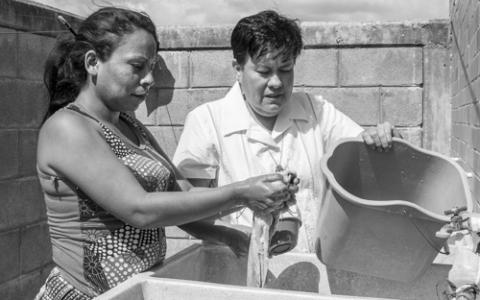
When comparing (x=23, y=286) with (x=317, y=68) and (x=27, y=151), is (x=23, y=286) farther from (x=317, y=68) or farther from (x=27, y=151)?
(x=317, y=68)

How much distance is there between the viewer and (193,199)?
1396 mm

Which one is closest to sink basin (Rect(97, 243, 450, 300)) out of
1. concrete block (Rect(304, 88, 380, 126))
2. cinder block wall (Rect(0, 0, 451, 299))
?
cinder block wall (Rect(0, 0, 451, 299))

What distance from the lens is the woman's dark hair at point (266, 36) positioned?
2109mm

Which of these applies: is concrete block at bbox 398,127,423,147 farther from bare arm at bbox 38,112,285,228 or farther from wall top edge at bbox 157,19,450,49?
bare arm at bbox 38,112,285,228

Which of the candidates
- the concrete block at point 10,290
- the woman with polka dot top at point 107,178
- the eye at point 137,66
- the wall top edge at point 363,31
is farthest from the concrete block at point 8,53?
the eye at point 137,66

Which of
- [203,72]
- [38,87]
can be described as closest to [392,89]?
[203,72]

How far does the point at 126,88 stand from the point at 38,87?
2.30 metres

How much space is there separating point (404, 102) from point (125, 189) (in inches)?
106

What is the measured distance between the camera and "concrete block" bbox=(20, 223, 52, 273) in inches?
136

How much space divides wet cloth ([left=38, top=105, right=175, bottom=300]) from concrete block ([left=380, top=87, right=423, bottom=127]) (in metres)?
2.49

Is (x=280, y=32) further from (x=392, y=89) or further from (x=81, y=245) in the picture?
(x=392, y=89)

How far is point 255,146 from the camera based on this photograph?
2227 millimetres

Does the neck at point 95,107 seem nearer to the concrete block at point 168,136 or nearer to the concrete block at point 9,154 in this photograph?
the concrete block at point 9,154

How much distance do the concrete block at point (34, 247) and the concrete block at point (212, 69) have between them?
1319 millimetres
